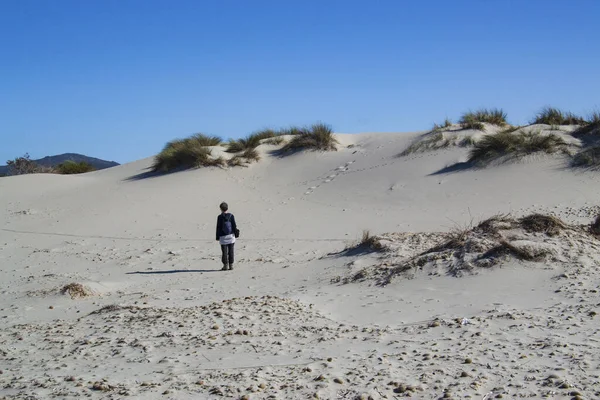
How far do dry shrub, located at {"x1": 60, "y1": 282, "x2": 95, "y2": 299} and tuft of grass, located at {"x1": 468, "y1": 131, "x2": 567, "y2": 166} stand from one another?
1058cm

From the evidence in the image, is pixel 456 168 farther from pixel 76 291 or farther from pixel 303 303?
pixel 76 291

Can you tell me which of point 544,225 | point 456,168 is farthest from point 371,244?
point 456,168

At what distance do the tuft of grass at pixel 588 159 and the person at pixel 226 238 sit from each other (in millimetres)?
8753

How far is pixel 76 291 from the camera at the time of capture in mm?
8461

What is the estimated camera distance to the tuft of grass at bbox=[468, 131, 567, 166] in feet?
51.2

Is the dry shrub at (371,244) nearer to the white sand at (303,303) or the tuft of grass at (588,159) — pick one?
the white sand at (303,303)

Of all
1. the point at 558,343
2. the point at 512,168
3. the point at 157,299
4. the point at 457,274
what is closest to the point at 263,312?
the point at 157,299

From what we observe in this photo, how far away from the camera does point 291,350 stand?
525cm

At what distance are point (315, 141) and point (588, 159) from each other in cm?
873

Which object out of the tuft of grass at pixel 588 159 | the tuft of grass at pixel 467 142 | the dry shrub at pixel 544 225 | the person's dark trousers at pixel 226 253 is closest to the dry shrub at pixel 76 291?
the person's dark trousers at pixel 226 253

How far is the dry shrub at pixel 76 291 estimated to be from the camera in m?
8.41

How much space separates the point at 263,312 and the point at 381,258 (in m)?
2.89

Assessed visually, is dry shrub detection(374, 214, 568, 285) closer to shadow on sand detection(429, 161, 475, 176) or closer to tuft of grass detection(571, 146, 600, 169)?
tuft of grass detection(571, 146, 600, 169)

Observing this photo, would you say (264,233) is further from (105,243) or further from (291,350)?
(291,350)
